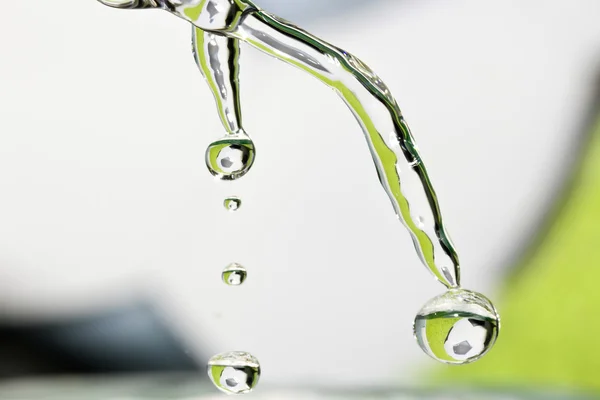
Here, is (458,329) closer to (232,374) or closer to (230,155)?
(230,155)

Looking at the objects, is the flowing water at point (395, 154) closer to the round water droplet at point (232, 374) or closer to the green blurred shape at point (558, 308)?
the round water droplet at point (232, 374)

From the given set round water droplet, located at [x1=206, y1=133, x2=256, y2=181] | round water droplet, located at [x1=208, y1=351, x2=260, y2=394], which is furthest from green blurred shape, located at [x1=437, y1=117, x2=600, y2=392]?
round water droplet, located at [x1=206, y1=133, x2=256, y2=181]

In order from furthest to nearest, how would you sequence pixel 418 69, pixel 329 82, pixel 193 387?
pixel 418 69 < pixel 193 387 < pixel 329 82

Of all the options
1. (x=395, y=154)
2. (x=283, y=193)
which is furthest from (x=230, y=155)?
(x=283, y=193)

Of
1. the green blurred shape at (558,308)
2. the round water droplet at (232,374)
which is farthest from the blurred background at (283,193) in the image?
the round water droplet at (232,374)

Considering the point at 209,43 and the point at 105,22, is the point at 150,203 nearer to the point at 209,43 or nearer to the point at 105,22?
the point at 105,22

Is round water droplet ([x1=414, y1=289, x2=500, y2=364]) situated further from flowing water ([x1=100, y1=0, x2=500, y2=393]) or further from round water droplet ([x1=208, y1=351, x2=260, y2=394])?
round water droplet ([x1=208, y1=351, x2=260, y2=394])

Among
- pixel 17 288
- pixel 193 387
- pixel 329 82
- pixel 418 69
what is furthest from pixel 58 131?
pixel 329 82
